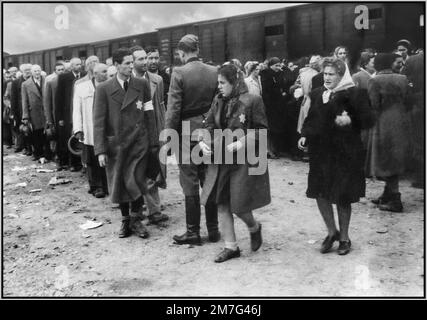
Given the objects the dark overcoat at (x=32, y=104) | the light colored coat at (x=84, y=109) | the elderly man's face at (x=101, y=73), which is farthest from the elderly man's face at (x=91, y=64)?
the dark overcoat at (x=32, y=104)

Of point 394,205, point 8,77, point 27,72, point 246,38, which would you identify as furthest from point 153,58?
point 246,38

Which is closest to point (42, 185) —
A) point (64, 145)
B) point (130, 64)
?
point (64, 145)

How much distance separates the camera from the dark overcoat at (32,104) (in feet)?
29.0

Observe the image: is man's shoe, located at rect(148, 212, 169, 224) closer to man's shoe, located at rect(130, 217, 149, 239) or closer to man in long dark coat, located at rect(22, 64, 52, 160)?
man's shoe, located at rect(130, 217, 149, 239)

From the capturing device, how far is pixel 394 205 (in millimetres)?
5258

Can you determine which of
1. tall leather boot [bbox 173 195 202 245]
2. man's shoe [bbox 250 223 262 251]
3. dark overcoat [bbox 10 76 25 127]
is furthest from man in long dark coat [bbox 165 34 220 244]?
dark overcoat [bbox 10 76 25 127]

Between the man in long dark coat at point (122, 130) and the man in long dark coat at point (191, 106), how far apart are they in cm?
44

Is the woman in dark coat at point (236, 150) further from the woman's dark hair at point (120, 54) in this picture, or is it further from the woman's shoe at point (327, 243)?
the woman's dark hair at point (120, 54)

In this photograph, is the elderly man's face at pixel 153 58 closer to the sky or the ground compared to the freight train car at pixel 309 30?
closer to the ground

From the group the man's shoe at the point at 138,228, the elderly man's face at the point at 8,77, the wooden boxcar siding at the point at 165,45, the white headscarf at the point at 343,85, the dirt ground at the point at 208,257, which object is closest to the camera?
the dirt ground at the point at 208,257

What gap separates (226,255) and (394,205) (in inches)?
92.6

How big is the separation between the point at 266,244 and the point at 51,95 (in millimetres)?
5283

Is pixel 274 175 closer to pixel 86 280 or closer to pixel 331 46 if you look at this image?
pixel 86 280

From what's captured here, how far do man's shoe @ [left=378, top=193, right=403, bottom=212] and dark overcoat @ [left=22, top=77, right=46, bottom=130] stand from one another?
21.5ft
